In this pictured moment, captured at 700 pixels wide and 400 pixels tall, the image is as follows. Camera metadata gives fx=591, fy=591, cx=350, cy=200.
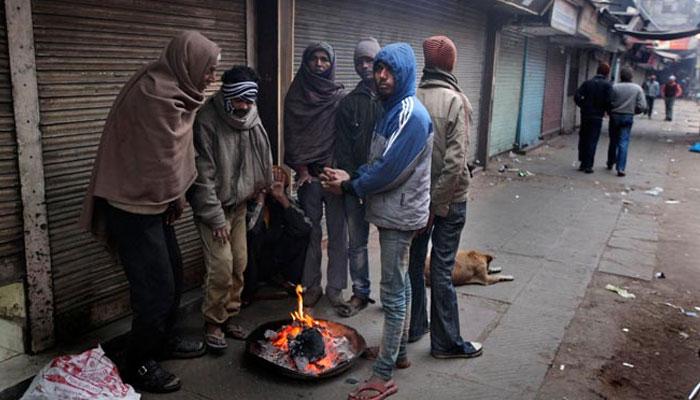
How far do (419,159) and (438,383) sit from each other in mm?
1443

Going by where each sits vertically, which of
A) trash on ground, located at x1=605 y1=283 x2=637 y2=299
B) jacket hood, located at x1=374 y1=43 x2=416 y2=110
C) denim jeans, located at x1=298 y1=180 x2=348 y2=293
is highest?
jacket hood, located at x1=374 y1=43 x2=416 y2=110

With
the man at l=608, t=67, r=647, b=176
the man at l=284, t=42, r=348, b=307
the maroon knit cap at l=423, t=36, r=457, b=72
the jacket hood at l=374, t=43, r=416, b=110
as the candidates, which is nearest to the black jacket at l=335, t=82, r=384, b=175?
the man at l=284, t=42, r=348, b=307

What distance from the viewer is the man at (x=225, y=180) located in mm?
3715

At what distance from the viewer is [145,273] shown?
11.1 feet

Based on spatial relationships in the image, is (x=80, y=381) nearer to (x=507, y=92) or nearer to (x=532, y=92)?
(x=507, y=92)

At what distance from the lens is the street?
12.2ft

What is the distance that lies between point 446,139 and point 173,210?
67.5 inches

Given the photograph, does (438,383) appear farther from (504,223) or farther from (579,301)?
(504,223)

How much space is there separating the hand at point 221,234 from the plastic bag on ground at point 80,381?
95 cm

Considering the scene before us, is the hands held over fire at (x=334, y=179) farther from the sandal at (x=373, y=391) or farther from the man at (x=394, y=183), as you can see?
the sandal at (x=373, y=391)

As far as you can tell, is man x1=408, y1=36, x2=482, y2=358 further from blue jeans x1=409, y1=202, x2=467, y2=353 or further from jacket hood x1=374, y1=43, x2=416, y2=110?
jacket hood x1=374, y1=43, x2=416, y2=110

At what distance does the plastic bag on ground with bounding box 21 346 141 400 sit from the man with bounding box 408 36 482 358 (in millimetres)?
1926

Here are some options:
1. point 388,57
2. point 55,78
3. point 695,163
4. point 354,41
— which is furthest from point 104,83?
point 695,163

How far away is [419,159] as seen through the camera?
11.0 ft
